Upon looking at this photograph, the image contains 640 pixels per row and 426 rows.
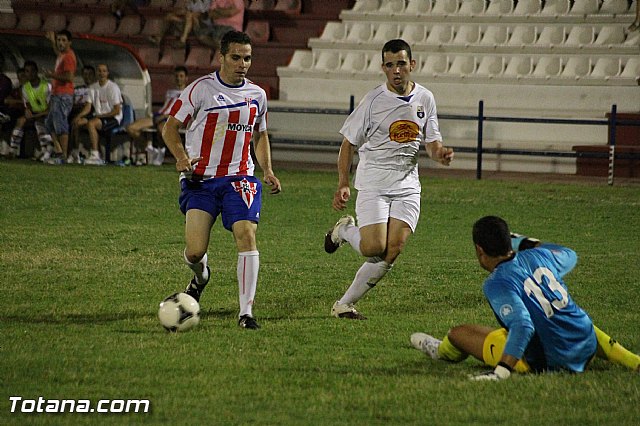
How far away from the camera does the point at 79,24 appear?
26.4 meters

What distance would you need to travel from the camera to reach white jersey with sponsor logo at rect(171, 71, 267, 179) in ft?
24.8

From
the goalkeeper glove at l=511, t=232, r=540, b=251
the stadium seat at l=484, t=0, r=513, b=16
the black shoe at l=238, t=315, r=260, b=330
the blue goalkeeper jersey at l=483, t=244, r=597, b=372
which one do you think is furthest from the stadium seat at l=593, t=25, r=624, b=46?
the blue goalkeeper jersey at l=483, t=244, r=597, b=372

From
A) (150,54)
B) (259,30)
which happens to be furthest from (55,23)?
(259,30)

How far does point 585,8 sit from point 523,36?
1.44 meters

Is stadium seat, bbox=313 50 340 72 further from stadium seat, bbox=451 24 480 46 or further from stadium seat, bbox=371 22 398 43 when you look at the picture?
stadium seat, bbox=451 24 480 46

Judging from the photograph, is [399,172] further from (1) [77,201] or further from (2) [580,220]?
(1) [77,201]

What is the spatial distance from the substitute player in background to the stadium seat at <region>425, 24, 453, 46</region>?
17.7 meters

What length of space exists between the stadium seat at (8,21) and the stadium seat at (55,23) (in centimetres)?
81

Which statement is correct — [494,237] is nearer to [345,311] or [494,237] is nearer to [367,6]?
[345,311]

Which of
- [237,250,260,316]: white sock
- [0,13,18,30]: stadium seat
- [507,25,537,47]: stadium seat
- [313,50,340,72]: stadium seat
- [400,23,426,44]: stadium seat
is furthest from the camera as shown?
[0,13,18,30]: stadium seat

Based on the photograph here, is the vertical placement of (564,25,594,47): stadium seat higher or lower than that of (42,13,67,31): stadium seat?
lower

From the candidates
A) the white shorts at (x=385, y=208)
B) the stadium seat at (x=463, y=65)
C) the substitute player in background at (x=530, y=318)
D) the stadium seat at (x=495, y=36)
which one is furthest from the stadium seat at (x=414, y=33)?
the substitute player in background at (x=530, y=318)

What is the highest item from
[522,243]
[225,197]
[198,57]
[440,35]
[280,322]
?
[440,35]

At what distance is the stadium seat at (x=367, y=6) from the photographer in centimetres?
2478
